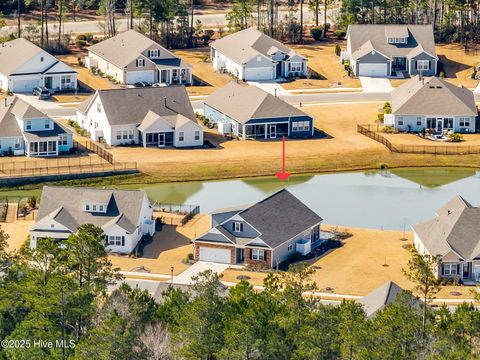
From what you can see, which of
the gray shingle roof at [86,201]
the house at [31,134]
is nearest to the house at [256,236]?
the gray shingle roof at [86,201]

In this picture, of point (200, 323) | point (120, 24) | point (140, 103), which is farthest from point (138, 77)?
point (200, 323)

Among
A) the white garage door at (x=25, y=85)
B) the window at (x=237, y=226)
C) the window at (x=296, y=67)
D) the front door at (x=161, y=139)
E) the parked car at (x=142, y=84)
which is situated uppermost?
the window at (x=296, y=67)

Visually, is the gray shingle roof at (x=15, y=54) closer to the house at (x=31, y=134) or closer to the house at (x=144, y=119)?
the house at (x=144, y=119)

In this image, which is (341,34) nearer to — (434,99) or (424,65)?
(424,65)

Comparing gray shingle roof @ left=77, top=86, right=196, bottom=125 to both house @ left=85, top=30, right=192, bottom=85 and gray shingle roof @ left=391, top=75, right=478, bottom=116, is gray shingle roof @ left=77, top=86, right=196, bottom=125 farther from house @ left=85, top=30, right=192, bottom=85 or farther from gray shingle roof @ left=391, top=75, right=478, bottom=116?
gray shingle roof @ left=391, top=75, right=478, bottom=116

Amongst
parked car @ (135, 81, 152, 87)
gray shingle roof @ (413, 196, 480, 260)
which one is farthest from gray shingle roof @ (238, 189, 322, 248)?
parked car @ (135, 81, 152, 87)

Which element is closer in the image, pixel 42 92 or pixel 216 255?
pixel 216 255

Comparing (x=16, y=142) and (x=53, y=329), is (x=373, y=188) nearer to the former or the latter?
(x=16, y=142)
